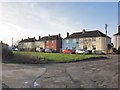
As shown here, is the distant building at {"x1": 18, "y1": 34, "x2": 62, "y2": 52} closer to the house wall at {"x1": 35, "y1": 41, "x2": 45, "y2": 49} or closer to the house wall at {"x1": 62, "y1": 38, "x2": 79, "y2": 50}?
the house wall at {"x1": 35, "y1": 41, "x2": 45, "y2": 49}

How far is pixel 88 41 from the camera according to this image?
256ft

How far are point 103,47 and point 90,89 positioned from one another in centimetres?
6341

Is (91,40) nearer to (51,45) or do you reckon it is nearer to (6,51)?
(51,45)

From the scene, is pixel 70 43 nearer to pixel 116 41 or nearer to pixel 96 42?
pixel 96 42

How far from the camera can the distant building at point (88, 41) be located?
240 feet

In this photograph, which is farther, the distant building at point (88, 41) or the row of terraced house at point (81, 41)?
the row of terraced house at point (81, 41)

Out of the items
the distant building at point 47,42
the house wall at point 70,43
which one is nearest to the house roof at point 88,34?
the house wall at point 70,43

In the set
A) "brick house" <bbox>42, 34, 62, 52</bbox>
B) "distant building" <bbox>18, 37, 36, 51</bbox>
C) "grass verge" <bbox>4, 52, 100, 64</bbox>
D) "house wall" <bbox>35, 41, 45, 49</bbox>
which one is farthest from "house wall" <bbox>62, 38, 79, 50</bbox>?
"grass verge" <bbox>4, 52, 100, 64</bbox>

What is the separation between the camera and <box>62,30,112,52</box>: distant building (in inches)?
2876

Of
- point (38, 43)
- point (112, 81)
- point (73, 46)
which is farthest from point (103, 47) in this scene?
point (112, 81)

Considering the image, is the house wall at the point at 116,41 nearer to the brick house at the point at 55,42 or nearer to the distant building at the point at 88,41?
the distant building at the point at 88,41

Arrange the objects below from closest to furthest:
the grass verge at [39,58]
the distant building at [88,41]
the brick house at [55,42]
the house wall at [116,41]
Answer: the grass verge at [39,58], the house wall at [116,41], the distant building at [88,41], the brick house at [55,42]

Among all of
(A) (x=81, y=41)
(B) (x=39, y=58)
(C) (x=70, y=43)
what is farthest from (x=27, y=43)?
(B) (x=39, y=58)

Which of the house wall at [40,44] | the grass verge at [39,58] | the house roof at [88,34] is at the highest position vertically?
the house roof at [88,34]
